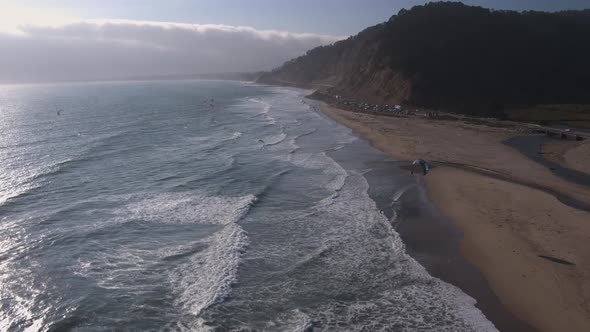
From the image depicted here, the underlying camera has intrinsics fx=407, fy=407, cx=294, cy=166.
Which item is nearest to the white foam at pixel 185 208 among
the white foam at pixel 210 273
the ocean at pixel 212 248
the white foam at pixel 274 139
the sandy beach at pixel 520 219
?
the ocean at pixel 212 248

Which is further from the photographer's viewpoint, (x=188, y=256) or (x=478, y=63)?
(x=478, y=63)

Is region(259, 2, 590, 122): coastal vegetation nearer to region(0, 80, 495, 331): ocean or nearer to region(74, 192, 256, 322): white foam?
region(0, 80, 495, 331): ocean

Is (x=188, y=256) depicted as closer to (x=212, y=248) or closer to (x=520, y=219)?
(x=212, y=248)

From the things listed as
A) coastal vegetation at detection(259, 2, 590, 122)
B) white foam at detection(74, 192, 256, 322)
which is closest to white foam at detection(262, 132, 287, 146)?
white foam at detection(74, 192, 256, 322)

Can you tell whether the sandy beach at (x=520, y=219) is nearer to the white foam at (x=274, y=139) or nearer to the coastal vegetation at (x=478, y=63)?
the white foam at (x=274, y=139)

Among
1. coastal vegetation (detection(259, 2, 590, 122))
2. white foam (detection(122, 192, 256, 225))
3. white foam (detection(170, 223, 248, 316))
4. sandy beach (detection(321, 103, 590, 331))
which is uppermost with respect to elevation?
coastal vegetation (detection(259, 2, 590, 122))

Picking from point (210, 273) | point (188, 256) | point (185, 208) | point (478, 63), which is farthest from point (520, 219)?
point (478, 63)
